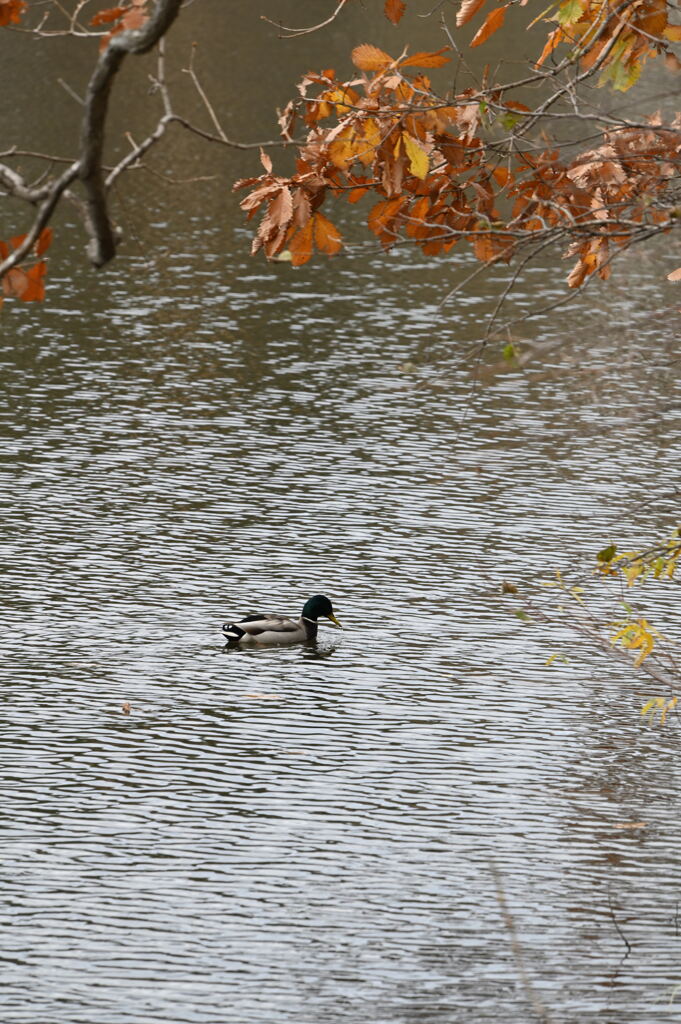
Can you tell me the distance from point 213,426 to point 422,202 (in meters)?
14.6

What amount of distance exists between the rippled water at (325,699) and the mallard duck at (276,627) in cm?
21

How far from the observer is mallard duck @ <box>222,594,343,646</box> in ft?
54.7

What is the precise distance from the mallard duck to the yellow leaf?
25.3 ft

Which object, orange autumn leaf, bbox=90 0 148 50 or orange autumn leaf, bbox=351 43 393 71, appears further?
orange autumn leaf, bbox=351 43 393 71

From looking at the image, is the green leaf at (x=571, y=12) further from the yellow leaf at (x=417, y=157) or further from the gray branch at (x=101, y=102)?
the gray branch at (x=101, y=102)

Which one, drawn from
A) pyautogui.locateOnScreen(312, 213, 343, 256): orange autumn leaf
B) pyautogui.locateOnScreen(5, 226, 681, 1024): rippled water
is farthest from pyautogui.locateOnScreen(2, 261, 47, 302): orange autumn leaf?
pyautogui.locateOnScreen(312, 213, 343, 256): orange autumn leaf

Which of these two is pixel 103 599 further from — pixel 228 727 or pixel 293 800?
pixel 293 800

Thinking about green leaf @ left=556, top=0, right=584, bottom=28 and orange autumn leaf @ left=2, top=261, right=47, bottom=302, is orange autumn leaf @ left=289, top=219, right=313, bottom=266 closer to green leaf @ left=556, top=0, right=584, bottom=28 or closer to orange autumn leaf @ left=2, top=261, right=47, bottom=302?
green leaf @ left=556, top=0, right=584, bottom=28

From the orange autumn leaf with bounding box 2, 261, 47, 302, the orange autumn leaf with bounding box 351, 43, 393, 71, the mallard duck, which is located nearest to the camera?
the orange autumn leaf with bounding box 2, 261, 47, 302

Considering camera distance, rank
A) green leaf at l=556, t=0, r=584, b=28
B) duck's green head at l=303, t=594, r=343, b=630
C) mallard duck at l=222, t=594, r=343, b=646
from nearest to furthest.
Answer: green leaf at l=556, t=0, r=584, b=28, mallard duck at l=222, t=594, r=343, b=646, duck's green head at l=303, t=594, r=343, b=630

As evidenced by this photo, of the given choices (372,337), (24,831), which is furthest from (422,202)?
(372,337)

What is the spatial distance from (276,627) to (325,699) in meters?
1.15

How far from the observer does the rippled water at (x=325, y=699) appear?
11.0 m

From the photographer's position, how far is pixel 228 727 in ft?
49.2
